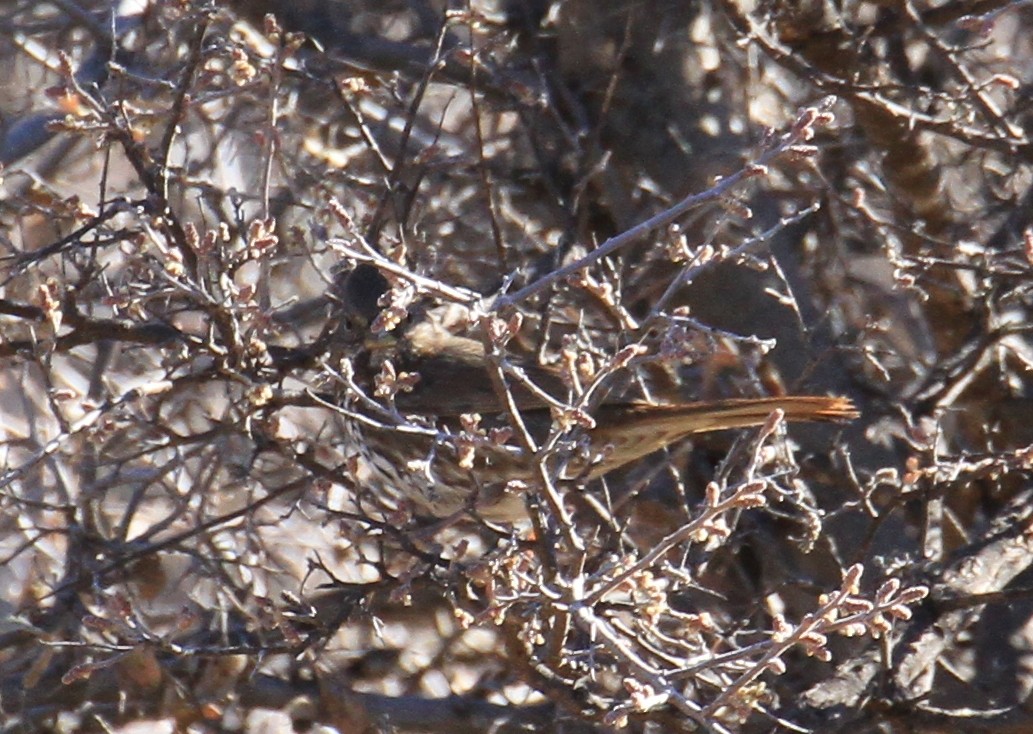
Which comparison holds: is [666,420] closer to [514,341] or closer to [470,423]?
[470,423]

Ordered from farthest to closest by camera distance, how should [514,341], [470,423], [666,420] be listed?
[514,341] → [666,420] → [470,423]

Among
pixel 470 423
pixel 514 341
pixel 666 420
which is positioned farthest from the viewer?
pixel 514 341

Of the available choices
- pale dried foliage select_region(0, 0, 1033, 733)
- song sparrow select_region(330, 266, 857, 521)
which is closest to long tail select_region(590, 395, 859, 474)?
song sparrow select_region(330, 266, 857, 521)

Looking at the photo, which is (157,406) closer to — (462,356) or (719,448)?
(462,356)

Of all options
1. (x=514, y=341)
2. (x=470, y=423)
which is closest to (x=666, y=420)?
(x=470, y=423)

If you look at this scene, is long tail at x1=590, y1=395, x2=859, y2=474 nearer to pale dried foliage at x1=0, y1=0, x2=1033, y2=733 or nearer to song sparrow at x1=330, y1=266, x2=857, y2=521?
song sparrow at x1=330, y1=266, x2=857, y2=521

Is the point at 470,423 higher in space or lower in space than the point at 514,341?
lower

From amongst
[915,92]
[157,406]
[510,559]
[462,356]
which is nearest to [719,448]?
[462,356]
